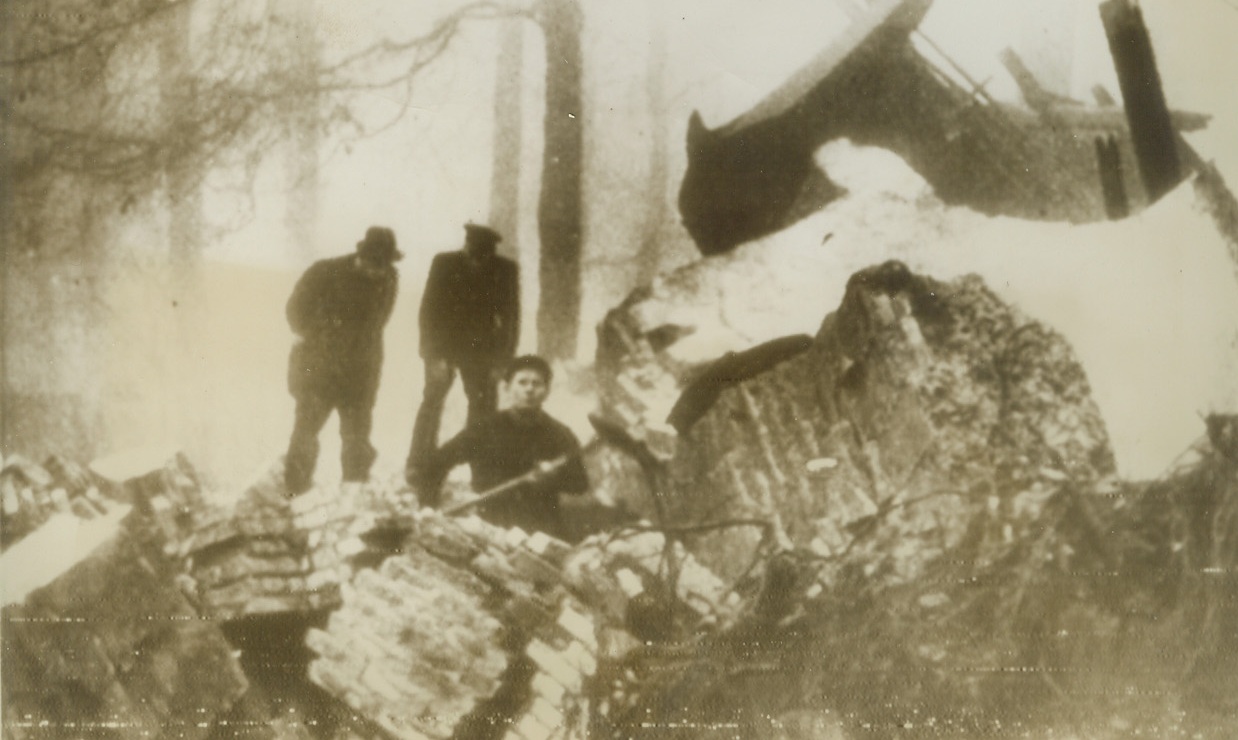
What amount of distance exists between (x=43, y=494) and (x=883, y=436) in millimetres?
2377

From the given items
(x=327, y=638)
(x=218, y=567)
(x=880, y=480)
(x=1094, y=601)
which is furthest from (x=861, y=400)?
(x=218, y=567)

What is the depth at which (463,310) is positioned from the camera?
8.18 feet

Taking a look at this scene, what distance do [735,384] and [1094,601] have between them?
120 cm

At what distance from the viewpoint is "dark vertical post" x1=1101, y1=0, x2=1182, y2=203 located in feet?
8.57

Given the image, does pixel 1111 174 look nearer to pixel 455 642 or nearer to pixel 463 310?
pixel 463 310

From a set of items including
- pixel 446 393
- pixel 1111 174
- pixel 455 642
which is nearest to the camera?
pixel 455 642

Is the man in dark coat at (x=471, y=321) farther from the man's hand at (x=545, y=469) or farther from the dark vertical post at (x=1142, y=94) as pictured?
the dark vertical post at (x=1142, y=94)

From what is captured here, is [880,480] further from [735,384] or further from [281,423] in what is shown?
[281,423]

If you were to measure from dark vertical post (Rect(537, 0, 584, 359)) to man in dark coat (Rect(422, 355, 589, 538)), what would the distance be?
121 millimetres

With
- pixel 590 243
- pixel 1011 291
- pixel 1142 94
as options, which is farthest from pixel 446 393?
pixel 1142 94

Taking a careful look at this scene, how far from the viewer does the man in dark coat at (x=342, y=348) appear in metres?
2.46

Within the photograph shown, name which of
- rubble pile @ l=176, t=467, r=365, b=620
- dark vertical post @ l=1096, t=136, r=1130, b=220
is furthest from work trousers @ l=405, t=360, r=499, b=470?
dark vertical post @ l=1096, t=136, r=1130, b=220

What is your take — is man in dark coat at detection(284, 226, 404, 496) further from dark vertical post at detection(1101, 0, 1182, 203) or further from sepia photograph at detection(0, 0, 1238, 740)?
dark vertical post at detection(1101, 0, 1182, 203)

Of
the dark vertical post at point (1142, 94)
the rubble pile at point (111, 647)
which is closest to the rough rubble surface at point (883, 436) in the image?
the dark vertical post at point (1142, 94)
